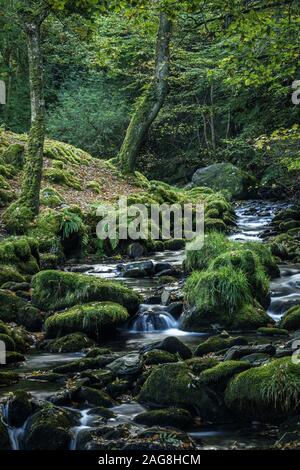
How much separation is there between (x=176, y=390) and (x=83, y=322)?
2696mm

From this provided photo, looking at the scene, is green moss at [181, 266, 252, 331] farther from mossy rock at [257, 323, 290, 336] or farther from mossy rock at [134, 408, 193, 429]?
mossy rock at [134, 408, 193, 429]

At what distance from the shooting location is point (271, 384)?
5.59 metres

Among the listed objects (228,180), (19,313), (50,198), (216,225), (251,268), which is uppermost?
(228,180)

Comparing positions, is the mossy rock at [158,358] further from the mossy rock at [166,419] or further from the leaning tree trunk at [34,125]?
the leaning tree trunk at [34,125]

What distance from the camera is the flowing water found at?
5328 millimetres

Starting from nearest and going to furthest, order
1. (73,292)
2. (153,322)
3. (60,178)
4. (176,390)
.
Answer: (176,390), (153,322), (73,292), (60,178)

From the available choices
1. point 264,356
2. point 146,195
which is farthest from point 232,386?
point 146,195

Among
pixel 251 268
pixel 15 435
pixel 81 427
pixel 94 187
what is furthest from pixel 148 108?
pixel 15 435

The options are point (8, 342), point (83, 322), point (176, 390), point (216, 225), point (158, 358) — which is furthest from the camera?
point (216, 225)

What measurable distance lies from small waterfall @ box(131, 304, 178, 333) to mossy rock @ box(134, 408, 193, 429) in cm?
339

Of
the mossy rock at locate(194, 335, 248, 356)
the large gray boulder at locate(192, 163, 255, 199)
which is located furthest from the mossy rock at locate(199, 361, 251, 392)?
the large gray boulder at locate(192, 163, 255, 199)

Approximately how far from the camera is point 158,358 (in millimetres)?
6957

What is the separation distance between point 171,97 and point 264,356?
25366 mm

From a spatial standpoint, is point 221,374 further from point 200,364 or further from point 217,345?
point 217,345
